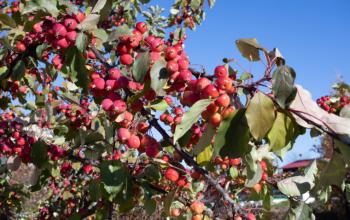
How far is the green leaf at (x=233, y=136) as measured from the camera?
1.29m

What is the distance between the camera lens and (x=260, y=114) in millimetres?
1207

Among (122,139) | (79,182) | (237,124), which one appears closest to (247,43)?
(237,124)

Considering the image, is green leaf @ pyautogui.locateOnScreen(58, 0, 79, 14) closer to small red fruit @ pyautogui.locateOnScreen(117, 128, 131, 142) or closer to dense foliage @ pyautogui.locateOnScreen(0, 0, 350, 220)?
dense foliage @ pyautogui.locateOnScreen(0, 0, 350, 220)

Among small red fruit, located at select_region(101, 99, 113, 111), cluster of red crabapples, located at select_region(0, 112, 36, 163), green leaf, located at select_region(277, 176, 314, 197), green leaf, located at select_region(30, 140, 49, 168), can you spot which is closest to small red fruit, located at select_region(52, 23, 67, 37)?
small red fruit, located at select_region(101, 99, 113, 111)

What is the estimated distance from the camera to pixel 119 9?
5266 millimetres

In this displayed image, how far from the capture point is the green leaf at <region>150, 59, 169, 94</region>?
142cm

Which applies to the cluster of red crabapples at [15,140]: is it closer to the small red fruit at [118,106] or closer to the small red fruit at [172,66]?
the small red fruit at [118,106]

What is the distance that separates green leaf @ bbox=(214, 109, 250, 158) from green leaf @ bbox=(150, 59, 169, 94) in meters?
0.27

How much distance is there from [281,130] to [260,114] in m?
0.14

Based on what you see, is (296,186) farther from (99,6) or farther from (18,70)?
(18,70)

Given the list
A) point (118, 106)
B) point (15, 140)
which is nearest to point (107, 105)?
point (118, 106)

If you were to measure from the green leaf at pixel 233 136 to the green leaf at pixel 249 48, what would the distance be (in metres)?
0.28

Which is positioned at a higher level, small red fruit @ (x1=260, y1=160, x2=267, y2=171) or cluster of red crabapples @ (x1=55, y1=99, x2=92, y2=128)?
cluster of red crabapples @ (x1=55, y1=99, x2=92, y2=128)

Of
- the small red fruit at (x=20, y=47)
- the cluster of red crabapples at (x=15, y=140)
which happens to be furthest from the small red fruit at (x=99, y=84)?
the cluster of red crabapples at (x=15, y=140)
